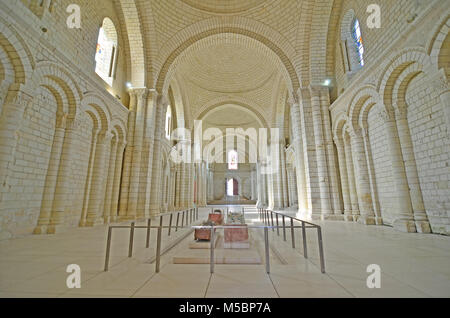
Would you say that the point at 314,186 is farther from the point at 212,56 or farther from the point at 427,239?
the point at 212,56

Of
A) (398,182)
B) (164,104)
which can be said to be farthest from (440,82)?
(164,104)

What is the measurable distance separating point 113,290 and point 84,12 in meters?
9.37

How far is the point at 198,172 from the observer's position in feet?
72.2

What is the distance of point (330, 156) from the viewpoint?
892 centimetres

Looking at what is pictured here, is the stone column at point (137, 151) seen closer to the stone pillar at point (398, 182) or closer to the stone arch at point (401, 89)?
the stone pillar at point (398, 182)

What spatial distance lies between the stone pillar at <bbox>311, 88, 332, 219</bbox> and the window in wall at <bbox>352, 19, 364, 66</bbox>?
2.00 m

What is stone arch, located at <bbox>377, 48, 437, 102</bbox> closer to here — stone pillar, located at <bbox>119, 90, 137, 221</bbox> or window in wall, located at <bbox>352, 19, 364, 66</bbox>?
window in wall, located at <bbox>352, 19, 364, 66</bbox>

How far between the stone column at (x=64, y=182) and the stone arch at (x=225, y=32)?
5.30 metres

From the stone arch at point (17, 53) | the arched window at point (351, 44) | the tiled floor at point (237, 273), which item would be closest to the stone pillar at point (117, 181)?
the tiled floor at point (237, 273)

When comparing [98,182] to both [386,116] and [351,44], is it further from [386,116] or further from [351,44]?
[351,44]

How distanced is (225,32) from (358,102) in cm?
797

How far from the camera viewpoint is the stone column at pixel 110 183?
832 cm
